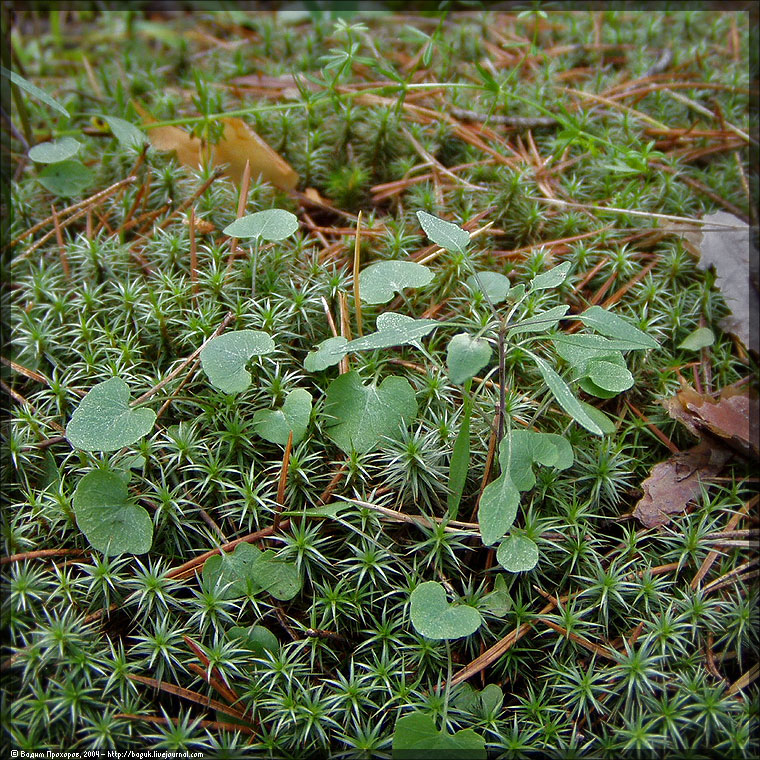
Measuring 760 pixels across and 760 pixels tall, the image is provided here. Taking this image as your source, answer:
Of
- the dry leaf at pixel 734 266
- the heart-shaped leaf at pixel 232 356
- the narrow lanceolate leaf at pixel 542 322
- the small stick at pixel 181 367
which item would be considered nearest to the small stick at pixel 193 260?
the small stick at pixel 181 367

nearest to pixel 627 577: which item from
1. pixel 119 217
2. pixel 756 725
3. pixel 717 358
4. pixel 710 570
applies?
pixel 710 570

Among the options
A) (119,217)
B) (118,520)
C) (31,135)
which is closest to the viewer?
(118,520)

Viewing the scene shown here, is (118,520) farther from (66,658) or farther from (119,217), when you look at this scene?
(119,217)

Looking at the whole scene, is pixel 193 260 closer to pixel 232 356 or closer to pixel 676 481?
pixel 232 356

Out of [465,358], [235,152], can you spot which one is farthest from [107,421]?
[235,152]

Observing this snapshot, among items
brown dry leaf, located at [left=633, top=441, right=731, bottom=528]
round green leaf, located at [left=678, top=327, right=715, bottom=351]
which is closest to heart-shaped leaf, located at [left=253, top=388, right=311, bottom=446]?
brown dry leaf, located at [left=633, top=441, right=731, bottom=528]

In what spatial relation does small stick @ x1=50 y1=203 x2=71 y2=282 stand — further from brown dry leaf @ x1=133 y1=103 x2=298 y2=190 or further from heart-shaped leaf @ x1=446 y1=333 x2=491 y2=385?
heart-shaped leaf @ x1=446 y1=333 x2=491 y2=385
